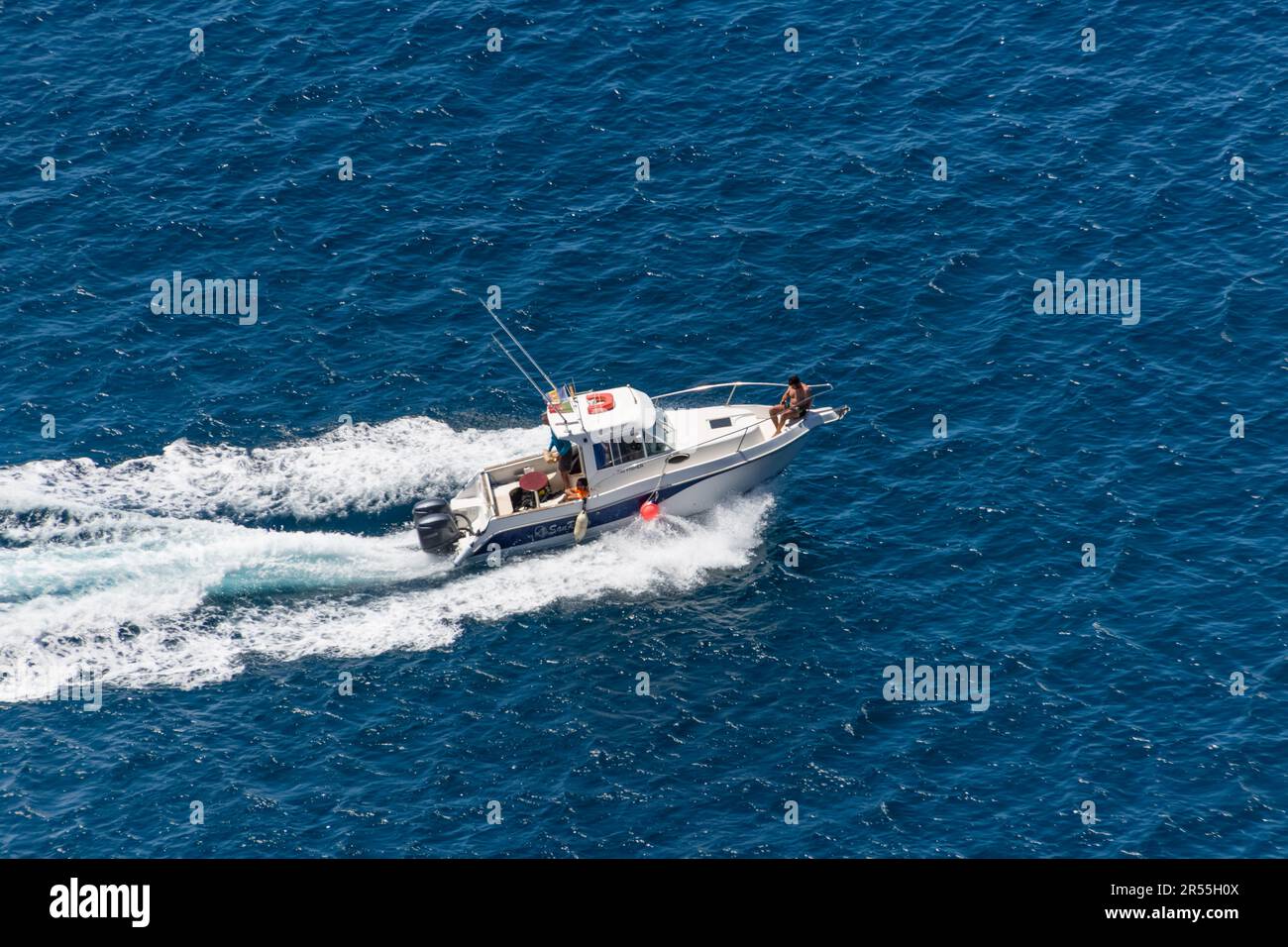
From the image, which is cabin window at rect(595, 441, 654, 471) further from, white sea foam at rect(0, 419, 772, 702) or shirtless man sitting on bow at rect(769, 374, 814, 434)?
shirtless man sitting on bow at rect(769, 374, 814, 434)

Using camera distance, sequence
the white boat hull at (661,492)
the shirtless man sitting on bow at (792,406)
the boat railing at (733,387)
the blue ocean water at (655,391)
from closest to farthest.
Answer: the blue ocean water at (655,391), the white boat hull at (661,492), the shirtless man sitting on bow at (792,406), the boat railing at (733,387)

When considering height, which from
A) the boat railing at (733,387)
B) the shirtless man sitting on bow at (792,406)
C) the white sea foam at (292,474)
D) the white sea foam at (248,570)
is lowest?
the white sea foam at (248,570)

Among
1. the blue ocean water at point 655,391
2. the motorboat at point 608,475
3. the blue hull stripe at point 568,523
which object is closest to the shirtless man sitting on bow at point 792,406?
the motorboat at point 608,475

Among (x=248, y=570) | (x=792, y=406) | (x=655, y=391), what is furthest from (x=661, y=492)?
(x=248, y=570)

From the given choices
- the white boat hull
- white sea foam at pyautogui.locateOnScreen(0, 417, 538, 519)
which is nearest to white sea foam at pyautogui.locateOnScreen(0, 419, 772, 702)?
white sea foam at pyautogui.locateOnScreen(0, 417, 538, 519)

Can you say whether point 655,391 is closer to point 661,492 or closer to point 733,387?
point 733,387

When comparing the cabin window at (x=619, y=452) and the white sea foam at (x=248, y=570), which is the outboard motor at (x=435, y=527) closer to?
the white sea foam at (x=248, y=570)
